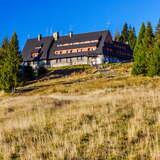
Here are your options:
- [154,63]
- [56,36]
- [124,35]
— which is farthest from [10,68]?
[124,35]

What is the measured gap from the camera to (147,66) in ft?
199

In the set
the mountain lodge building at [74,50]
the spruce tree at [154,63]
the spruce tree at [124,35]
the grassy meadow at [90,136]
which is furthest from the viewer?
the spruce tree at [124,35]

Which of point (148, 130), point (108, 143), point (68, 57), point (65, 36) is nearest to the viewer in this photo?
point (108, 143)

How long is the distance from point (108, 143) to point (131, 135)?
807 mm

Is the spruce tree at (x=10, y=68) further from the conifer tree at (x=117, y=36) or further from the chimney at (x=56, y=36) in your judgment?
the conifer tree at (x=117, y=36)

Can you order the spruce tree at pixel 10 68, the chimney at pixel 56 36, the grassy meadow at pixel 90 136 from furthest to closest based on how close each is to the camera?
the chimney at pixel 56 36 < the spruce tree at pixel 10 68 < the grassy meadow at pixel 90 136

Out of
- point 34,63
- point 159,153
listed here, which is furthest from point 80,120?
point 34,63

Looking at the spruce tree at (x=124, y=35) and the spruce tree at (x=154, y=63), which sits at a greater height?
the spruce tree at (x=124, y=35)

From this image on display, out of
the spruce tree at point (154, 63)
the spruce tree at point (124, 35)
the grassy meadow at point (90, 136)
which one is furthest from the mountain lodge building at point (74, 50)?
the grassy meadow at point (90, 136)

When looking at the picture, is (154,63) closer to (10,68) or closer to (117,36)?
(10,68)

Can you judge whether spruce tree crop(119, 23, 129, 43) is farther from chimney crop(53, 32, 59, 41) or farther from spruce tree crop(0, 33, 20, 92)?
spruce tree crop(0, 33, 20, 92)

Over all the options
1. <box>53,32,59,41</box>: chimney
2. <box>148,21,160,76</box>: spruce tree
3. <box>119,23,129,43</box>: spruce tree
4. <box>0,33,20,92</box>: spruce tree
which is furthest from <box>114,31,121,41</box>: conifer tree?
<box>148,21,160,76</box>: spruce tree

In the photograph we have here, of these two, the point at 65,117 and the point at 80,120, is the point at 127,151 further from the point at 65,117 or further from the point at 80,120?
the point at 65,117

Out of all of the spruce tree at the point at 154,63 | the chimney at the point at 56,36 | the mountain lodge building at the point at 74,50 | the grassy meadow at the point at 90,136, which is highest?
the chimney at the point at 56,36
